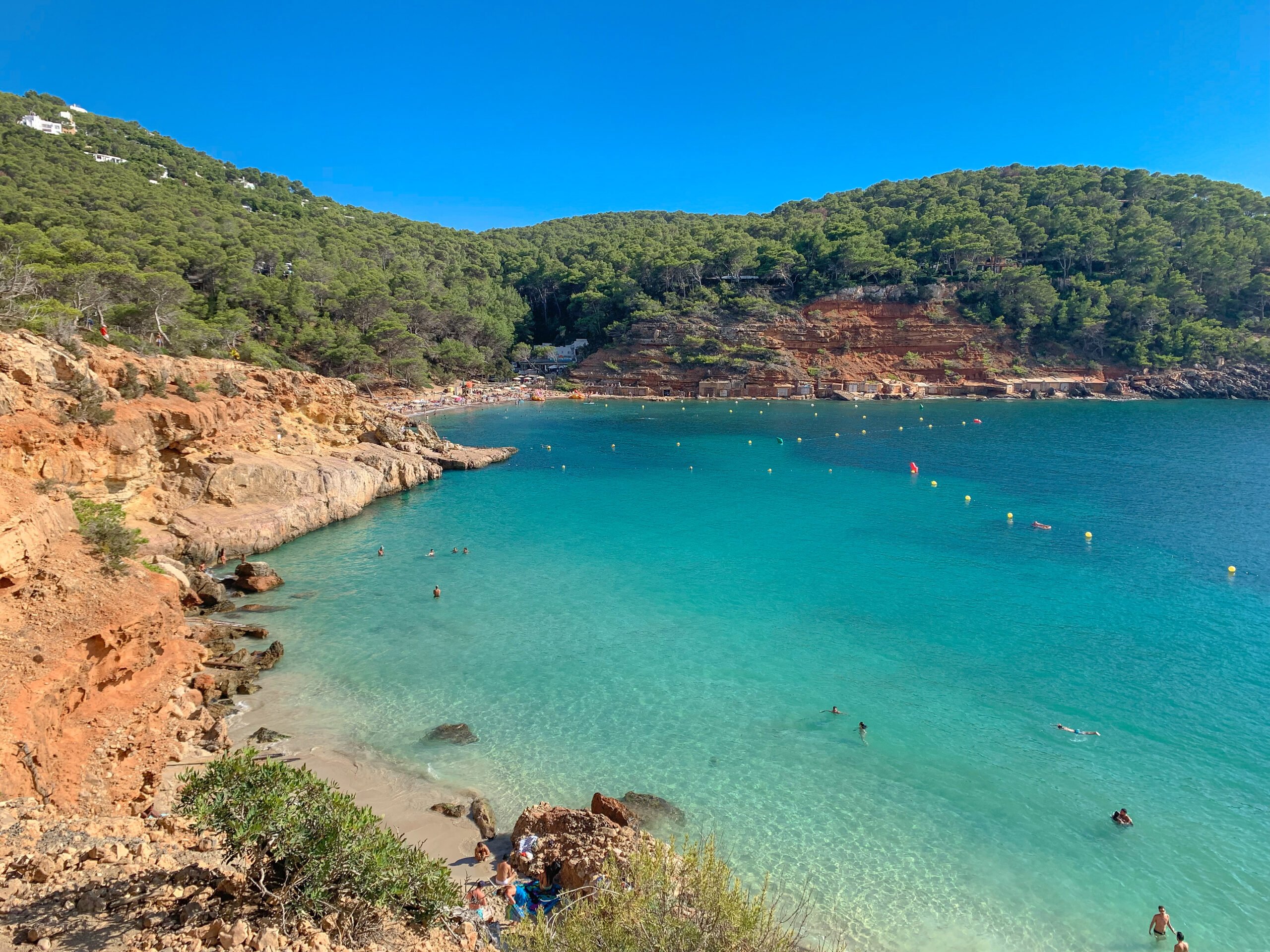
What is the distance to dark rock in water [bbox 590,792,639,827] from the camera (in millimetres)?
9883

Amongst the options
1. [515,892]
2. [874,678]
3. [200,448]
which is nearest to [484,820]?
[515,892]

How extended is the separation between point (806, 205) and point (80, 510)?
430ft

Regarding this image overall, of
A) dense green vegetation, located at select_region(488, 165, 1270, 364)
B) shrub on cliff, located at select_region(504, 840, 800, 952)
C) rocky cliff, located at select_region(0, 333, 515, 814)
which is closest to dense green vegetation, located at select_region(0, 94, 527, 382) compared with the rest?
rocky cliff, located at select_region(0, 333, 515, 814)

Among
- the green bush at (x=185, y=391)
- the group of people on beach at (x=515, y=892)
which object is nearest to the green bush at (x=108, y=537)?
the group of people on beach at (x=515, y=892)

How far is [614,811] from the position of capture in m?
9.97

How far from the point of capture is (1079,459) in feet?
127

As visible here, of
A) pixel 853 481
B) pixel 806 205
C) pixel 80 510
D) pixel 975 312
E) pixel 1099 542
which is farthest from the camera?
pixel 806 205

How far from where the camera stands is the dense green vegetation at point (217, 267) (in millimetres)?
38719

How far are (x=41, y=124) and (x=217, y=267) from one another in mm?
59873

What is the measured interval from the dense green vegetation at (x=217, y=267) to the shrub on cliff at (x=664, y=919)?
2521 centimetres

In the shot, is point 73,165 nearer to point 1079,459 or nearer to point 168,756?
point 168,756

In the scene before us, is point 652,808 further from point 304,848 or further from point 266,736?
point 266,736

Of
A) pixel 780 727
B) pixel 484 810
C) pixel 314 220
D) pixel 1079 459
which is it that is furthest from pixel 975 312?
pixel 314 220

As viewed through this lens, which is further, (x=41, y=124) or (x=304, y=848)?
(x=41, y=124)
